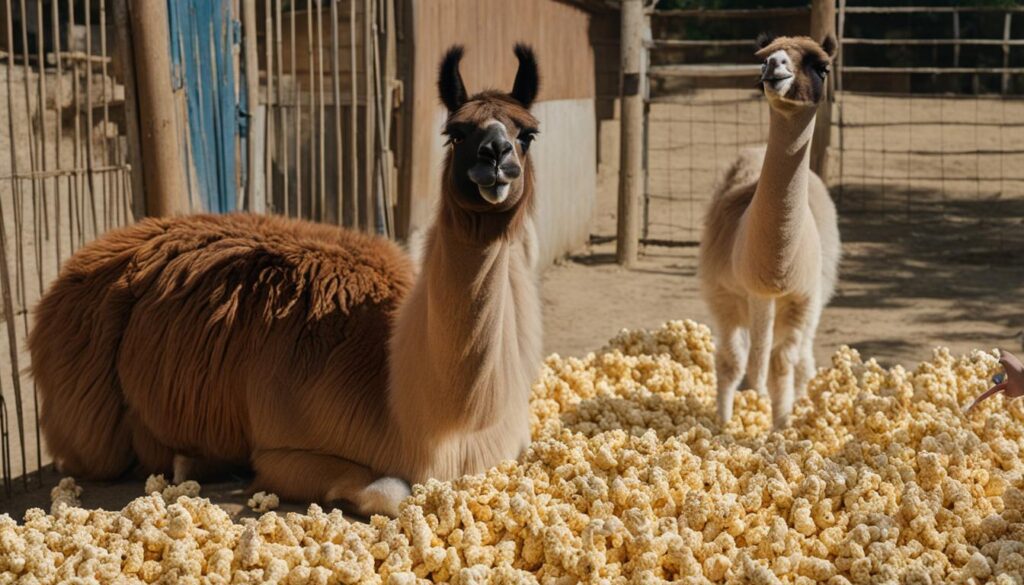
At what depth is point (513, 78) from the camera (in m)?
9.55

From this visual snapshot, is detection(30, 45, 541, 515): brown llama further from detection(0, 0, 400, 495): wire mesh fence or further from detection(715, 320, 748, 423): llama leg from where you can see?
detection(715, 320, 748, 423): llama leg

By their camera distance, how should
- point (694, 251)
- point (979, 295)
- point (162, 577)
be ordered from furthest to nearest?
Answer: point (694, 251), point (979, 295), point (162, 577)

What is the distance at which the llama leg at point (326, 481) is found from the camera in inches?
166

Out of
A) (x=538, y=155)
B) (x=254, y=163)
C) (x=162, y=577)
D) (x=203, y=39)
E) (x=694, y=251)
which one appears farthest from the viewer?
(x=694, y=251)

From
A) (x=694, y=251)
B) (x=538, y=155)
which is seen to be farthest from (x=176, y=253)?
(x=694, y=251)

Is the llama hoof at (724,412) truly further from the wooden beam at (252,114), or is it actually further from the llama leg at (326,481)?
the wooden beam at (252,114)

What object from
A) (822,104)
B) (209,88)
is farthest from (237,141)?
(822,104)

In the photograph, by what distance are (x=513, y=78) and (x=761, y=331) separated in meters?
4.77

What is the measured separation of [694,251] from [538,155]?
2517 millimetres

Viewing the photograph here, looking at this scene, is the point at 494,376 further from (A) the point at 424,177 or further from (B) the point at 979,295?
(B) the point at 979,295

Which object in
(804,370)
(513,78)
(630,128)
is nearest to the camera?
(804,370)

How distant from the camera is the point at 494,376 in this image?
13.4ft

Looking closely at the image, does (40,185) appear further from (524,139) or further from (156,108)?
(524,139)

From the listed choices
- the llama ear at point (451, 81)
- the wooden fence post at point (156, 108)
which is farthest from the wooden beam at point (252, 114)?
the llama ear at point (451, 81)
